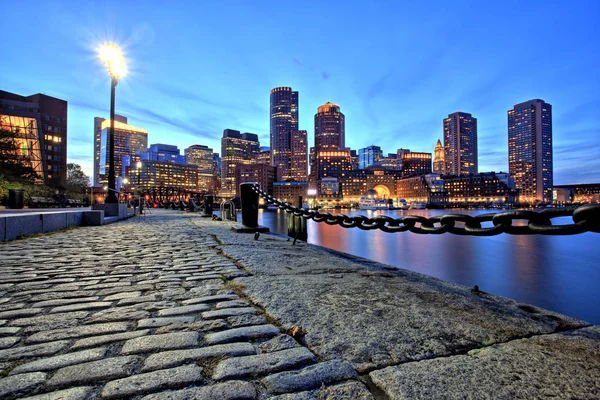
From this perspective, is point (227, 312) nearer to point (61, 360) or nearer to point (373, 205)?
point (61, 360)

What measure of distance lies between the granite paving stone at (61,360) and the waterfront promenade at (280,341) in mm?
10

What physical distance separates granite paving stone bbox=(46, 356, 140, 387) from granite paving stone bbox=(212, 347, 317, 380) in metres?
0.48

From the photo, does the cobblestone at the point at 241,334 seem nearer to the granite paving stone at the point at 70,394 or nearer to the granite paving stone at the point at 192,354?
the granite paving stone at the point at 192,354

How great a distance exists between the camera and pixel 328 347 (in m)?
1.84

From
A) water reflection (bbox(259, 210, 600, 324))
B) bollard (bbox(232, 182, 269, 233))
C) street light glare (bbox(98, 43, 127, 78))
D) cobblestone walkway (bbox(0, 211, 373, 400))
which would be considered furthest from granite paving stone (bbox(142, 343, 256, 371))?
street light glare (bbox(98, 43, 127, 78))

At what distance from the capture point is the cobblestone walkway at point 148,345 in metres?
1.45

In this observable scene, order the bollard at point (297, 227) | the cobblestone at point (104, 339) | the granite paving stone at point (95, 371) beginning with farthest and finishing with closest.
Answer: the bollard at point (297, 227)
the cobblestone at point (104, 339)
the granite paving stone at point (95, 371)

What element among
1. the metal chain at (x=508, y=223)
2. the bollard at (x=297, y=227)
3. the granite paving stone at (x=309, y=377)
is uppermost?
the metal chain at (x=508, y=223)

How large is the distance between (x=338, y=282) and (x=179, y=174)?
153 meters

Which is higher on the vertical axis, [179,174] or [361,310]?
[179,174]

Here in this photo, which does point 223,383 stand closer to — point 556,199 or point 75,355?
point 75,355

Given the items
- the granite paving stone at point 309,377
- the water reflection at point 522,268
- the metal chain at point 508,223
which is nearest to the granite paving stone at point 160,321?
the granite paving stone at point 309,377

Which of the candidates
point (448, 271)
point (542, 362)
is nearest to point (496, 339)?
point (542, 362)

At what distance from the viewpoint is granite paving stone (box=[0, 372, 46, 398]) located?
1.44 metres
